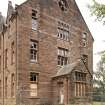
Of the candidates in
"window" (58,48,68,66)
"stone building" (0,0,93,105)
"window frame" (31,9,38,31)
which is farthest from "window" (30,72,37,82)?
"window frame" (31,9,38,31)

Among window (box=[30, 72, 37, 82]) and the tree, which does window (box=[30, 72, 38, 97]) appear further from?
the tree

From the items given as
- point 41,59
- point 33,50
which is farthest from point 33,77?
point 33,50

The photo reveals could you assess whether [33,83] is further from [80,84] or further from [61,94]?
[80,84]

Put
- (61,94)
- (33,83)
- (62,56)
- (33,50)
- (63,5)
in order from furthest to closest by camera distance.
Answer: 1. (63,5)
2. (62,56)
3. (61,94)
4. (33,50)
5. (33,83)

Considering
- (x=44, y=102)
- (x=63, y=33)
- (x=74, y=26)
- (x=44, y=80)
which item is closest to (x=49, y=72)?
(x=44, y=80)

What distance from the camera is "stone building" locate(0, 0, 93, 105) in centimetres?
3241

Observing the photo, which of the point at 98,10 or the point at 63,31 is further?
the point at 63,31

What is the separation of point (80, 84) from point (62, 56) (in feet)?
16.8

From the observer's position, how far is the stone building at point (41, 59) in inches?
1276

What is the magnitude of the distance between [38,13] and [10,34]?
13.8ft

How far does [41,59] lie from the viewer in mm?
34406

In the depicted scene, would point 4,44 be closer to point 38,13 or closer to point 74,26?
point 38,13

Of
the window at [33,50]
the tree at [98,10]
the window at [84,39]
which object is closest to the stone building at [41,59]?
the window at [33,50]

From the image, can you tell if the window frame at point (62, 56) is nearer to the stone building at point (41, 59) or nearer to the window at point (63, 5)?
the stone building at point (41, 59)
